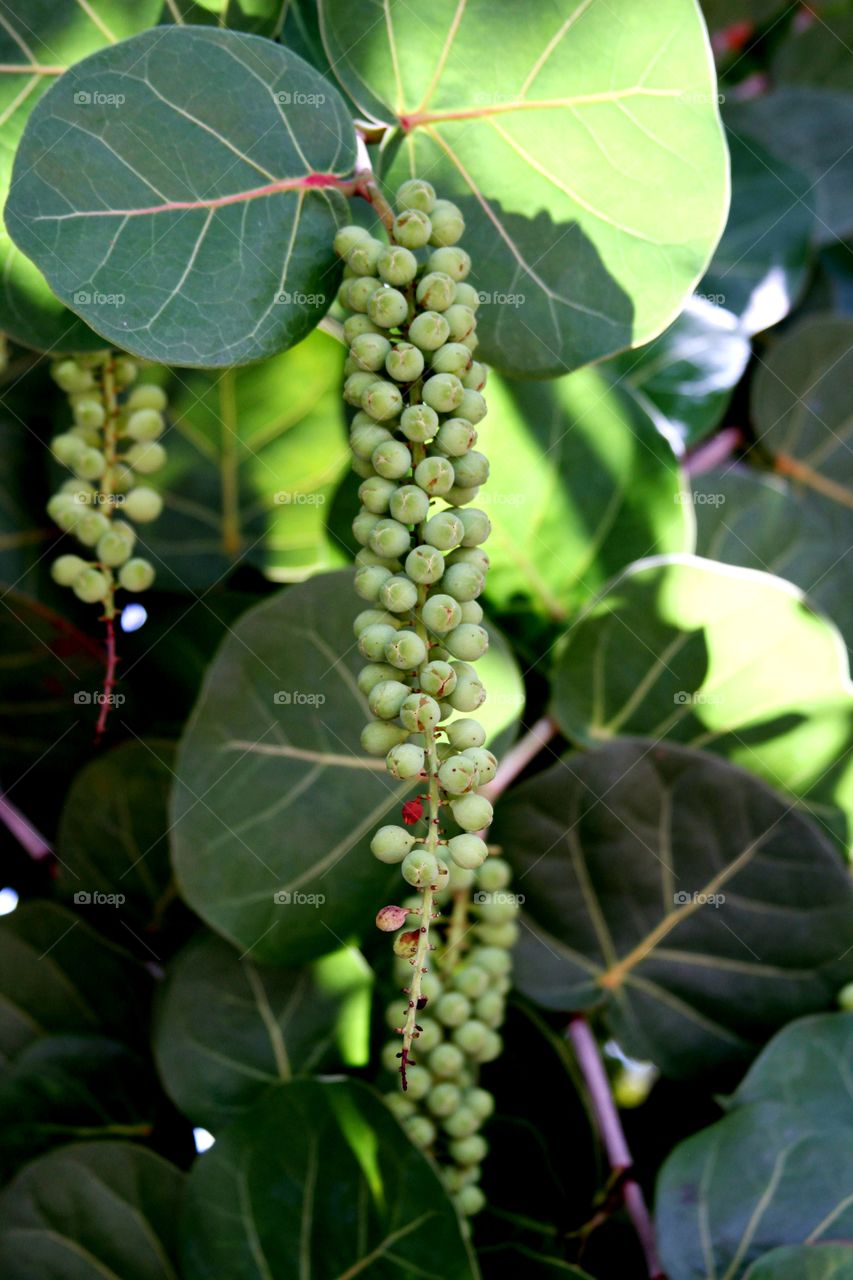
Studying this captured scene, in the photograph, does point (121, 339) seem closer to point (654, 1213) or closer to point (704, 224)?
point (704, 224)

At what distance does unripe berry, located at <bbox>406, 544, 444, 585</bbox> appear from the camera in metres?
0.51

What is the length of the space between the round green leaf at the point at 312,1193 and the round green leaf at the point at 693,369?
62cm

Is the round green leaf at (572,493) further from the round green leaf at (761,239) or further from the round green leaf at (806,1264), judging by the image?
the round green leaf at (806,1264)

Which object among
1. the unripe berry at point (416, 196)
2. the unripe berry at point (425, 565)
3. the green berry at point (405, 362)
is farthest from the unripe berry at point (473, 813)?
the unripe berry at point (416, 196)

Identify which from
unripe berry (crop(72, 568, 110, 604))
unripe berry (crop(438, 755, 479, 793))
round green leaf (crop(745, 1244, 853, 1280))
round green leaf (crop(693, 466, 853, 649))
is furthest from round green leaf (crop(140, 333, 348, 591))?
round green leaf (crop(745, 1244, 853, 1280))

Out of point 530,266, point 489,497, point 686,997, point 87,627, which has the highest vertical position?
point 530,266

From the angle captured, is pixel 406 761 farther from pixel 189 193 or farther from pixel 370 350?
pixel 189 193

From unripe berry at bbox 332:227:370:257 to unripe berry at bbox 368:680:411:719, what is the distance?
24 cm

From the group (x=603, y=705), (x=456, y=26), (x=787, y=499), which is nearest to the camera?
(x=456, y=26)

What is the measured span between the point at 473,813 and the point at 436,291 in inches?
10.3

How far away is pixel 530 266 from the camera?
664 millimetres

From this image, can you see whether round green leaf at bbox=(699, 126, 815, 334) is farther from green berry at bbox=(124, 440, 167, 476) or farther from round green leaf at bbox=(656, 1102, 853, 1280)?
round green leaf at bbox=(656, 1102, 853, 1280)

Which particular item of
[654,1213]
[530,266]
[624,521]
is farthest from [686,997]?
[530,266]

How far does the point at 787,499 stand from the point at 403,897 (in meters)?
0.51
